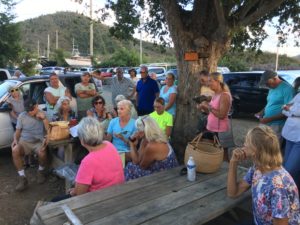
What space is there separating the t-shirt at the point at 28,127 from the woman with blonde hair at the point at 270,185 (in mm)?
4165

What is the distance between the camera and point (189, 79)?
232 inches

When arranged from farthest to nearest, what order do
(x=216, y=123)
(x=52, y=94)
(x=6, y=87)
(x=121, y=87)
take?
(x=121, y=87) → (x=6, y=87) → (x=52, y=94) → (x=216, y=123)

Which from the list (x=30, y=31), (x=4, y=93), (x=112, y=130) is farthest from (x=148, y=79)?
(x=30, y=31)

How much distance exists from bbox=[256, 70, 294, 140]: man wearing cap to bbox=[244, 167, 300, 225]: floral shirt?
2403mm

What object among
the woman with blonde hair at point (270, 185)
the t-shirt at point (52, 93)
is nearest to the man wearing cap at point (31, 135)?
the t-shirt at point (52, 93)

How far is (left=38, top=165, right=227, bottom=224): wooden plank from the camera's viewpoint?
2.49 meters

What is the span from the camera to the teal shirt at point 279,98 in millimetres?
4438

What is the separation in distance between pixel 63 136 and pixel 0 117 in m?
1.80

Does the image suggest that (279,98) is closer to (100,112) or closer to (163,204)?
(163,204)

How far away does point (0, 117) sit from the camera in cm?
624

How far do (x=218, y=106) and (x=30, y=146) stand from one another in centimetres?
320

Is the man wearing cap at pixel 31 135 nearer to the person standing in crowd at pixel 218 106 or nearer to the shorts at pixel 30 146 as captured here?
the shorts at pixel 30 146

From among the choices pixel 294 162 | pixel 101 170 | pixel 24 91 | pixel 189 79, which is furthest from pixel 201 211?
pixel 24 91

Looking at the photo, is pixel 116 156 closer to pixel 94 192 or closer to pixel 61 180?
pixel 94 192
